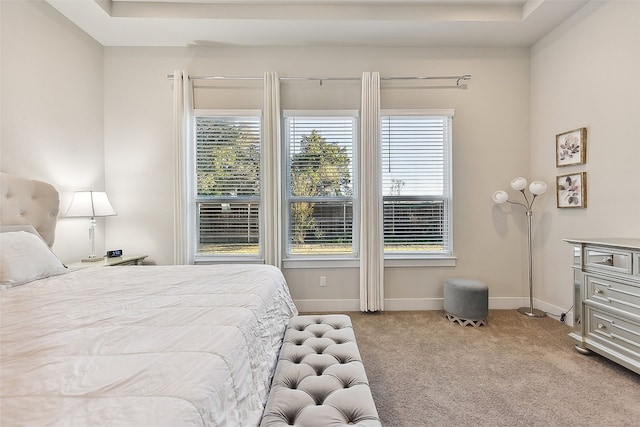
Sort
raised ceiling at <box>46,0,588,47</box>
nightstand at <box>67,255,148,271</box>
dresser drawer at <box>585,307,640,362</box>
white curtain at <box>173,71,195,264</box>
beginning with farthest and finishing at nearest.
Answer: white curtain at <box>173,71,195,264</box>, raised ceiling at <box>46,0,588,47</box>, nightstand at <box>67,255,148,271</box>, dresser drawer at <box>585,307,640,362</box>

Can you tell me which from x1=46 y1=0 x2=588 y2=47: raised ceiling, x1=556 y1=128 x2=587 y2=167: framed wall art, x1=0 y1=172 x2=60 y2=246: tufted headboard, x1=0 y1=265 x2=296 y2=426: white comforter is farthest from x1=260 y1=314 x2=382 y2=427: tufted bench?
x1=46 y1=0 x2=588 y2=47: raised ceiling

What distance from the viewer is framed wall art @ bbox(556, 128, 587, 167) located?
271cm

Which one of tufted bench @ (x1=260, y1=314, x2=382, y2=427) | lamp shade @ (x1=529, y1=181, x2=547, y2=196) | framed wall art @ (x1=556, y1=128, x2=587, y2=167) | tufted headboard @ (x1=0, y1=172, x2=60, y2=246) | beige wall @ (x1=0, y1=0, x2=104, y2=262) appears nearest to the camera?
tufted bench @ (x1=260, y1=314, x2=382, y2=427)

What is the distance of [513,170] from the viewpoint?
3.37 m

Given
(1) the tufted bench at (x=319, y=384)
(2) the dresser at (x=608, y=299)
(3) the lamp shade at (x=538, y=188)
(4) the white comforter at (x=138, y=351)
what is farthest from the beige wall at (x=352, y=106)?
(1) the tufted bench at (x=319, y=384)

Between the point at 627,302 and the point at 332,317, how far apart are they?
208 cm

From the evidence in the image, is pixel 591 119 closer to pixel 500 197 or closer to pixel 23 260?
pixel 500 197

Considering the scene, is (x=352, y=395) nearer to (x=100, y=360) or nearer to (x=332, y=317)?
(x=332, y=317)

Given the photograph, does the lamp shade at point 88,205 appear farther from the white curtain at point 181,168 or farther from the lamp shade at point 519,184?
the lamp shade at point 519,184

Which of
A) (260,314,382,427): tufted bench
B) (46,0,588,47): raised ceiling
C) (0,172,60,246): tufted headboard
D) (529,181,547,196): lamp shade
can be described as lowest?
(260,314,382,427): tufted bench

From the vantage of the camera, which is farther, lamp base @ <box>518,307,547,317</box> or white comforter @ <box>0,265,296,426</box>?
lamp base @ <box>518,307,547,317</box>

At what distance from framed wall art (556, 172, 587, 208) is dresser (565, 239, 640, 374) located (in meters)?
0.72

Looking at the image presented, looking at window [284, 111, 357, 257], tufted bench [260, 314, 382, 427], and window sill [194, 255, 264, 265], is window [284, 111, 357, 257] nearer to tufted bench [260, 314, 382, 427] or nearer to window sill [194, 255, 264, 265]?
window sill [194, 255, 264, 265]

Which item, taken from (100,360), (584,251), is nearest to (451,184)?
(584,251)
